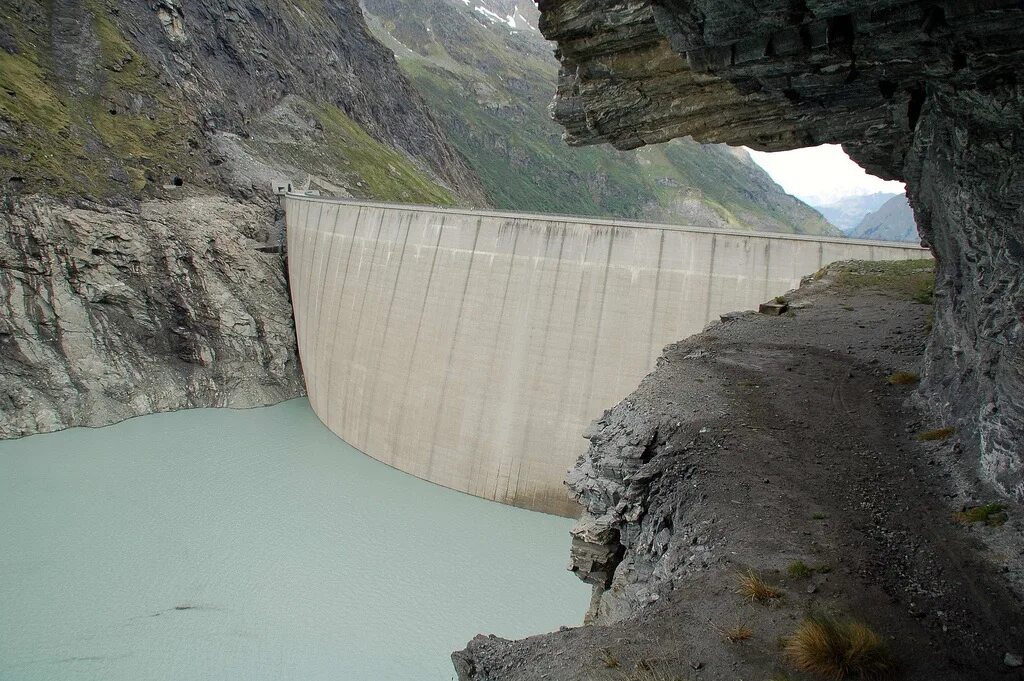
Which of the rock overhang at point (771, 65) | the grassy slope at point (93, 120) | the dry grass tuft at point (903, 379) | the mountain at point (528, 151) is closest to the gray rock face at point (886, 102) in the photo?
the rock overhang at point (771, 65)

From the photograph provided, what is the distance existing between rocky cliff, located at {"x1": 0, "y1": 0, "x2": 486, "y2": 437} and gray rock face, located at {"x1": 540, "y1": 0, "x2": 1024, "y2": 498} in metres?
20.9

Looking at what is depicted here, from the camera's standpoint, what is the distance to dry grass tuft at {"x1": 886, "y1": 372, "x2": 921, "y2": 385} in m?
8.69

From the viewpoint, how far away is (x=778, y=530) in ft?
19.1

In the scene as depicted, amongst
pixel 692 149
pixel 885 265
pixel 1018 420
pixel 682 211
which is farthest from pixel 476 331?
pixel 692 149

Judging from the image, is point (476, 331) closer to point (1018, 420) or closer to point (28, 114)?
point (1018, 420)

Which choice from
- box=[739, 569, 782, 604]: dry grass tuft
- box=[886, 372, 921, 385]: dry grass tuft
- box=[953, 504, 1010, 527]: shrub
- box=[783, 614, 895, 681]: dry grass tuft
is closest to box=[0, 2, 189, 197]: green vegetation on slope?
box=[886, 372, 921, 385]: dry grass tuft

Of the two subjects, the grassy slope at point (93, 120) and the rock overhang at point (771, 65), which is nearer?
the rock overhang at point (771, 65)

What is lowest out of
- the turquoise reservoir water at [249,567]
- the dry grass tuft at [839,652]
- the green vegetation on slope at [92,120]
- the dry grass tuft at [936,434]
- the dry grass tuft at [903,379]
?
the turquoise reservoir water at [249,567]

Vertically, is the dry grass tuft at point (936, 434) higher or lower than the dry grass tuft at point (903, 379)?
lower

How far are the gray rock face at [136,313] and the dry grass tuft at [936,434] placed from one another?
22.0 m

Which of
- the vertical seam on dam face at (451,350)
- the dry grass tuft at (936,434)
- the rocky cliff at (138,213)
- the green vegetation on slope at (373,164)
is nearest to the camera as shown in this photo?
the dry grass tuft at (936,434)

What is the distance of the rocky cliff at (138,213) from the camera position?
21.3 metres

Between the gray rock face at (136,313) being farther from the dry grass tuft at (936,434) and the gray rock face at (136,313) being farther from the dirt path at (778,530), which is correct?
the dry grass tuft at (936,434)

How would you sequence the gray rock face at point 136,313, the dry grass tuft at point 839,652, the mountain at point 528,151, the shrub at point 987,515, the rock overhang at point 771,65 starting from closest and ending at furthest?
the rock overhang at point 771,65 → the dry grass tuft at point 839,652 → the shrub at point 987,515 → the gray rock face at point 136,313 → the mountain at point 528,151
